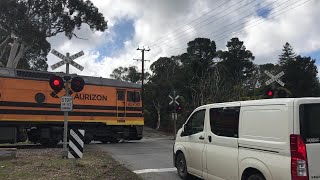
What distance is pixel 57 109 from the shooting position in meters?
22.2

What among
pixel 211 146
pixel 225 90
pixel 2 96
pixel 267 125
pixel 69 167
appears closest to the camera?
pixel 267 125

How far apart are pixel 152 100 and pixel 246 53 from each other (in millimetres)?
24736

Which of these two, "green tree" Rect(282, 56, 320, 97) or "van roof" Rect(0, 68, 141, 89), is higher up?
"green tree" Rect(282, 56, 320, 97)

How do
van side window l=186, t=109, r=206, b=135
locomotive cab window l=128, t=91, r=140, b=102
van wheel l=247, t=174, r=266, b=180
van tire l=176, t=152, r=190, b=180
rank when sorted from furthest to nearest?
locomotive cab window l=128, t=91, r=140, b=102, van tire l=176, t=152, r=190, b=180, van side window l=186, t=109, r=206, b=135, van wheel l=247, t=174, r=266, b=180

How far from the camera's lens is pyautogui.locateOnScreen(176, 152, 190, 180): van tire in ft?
35.5

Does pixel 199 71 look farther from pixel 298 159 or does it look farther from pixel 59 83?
pixel 298 159

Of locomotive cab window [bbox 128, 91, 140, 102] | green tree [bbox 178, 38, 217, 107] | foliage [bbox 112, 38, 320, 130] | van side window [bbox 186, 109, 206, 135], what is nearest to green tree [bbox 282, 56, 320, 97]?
foliage [bbox 112, 38, 320, 130]

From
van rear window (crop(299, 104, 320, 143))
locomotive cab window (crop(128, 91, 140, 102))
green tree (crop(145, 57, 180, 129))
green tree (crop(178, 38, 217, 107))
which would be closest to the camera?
van rear window (crop(299, 104, 320, 143))

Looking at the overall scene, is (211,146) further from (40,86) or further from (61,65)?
(40,86)

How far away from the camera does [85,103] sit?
23562 millimetres

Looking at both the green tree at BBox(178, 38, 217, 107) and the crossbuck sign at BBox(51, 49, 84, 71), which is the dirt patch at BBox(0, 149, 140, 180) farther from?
the green tree at BBox(178, 38, 217, 107)

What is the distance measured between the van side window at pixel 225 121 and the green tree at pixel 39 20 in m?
27.5

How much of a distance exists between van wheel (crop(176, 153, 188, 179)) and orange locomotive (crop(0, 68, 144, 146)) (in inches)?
442

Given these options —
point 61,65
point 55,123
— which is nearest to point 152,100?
point 55,123
